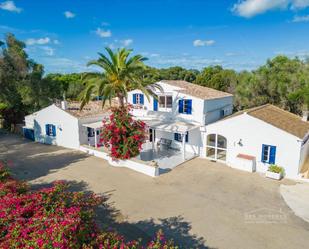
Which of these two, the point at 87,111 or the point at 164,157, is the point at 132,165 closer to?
the point at 164,157

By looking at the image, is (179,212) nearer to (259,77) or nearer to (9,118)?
(259,77)

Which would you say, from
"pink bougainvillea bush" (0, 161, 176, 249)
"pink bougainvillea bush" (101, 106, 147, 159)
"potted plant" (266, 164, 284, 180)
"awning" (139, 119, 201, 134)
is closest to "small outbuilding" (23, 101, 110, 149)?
"pink bougainvillea bush" (101, 106, 147, 159)

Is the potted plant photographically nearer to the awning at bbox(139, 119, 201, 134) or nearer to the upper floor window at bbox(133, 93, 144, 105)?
the awning at bbox(139, 119, 201, 134)

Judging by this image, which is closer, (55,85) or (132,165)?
(132,165)

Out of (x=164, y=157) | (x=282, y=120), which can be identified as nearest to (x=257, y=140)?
(x=282, y=120)

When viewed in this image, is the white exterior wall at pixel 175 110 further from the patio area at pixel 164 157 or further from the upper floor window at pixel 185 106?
the patio area at pixel 164 157
